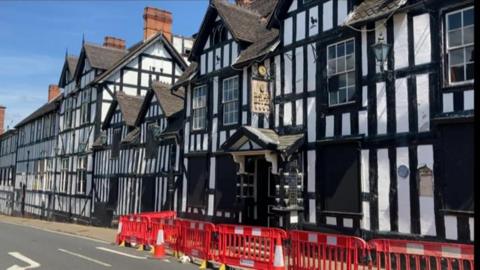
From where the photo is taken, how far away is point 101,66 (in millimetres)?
30125

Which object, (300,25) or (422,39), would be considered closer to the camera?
Result: (422,39)

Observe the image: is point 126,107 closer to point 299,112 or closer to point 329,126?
point 299,112

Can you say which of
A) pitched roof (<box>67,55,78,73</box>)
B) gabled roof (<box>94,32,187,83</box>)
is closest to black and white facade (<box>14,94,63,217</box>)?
pitched roof (<box>67,55,78,73</box>)

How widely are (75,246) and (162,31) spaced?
19359mm

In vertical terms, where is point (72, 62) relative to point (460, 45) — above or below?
above

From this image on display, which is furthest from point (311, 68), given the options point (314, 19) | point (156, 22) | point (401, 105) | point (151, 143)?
point (156, 22)

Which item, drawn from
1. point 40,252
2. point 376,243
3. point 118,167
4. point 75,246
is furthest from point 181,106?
point 376,243

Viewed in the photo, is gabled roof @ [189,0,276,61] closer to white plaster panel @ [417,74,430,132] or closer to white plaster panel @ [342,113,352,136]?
white plaster panel @ [342,113,352,136]

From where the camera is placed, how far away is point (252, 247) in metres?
10.0

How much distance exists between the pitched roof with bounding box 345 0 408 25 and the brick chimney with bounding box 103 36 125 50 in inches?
1098

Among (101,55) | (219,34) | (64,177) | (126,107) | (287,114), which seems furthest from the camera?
(64,177)

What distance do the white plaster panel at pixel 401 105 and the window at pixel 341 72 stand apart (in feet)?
4.34

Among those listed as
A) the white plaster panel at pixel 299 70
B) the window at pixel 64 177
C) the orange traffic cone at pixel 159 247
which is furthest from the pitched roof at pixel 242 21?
the window at pixel 64 177

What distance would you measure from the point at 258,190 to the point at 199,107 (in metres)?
4.45
